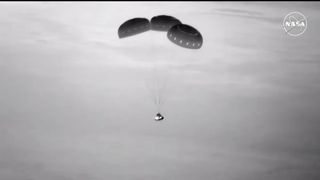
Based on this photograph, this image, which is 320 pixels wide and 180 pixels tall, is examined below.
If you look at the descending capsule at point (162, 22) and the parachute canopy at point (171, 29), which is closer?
the parachute canopy at point (171, 29)

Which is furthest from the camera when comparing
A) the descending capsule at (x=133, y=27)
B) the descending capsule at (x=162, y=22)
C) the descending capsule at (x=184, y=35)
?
the descending capsule at (x=133, y=27)

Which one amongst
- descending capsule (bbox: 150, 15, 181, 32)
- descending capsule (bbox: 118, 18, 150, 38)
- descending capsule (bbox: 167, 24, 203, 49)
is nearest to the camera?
descending capsule (bbox: 167, 24, 203, 49)

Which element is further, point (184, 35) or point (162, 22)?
point (162, 22)

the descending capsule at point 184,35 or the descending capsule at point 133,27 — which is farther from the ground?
the descending capsule at point 133,27

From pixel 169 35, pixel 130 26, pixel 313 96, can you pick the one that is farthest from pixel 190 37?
pixel 313 96

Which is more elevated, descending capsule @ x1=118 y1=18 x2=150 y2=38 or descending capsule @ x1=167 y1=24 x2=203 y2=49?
descending capsule @ x1=118 y1=18 x2=150 y2=38

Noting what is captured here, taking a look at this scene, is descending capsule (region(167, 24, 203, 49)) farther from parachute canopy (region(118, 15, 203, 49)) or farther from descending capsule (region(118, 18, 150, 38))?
descending capsule (region(118, 18, 150, 38))

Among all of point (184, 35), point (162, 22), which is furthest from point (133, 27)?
point (184, 35)

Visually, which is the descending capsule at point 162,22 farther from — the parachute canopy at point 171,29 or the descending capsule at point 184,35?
the descending capsule at point 184,35

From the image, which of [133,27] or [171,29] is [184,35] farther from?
[133,27]
